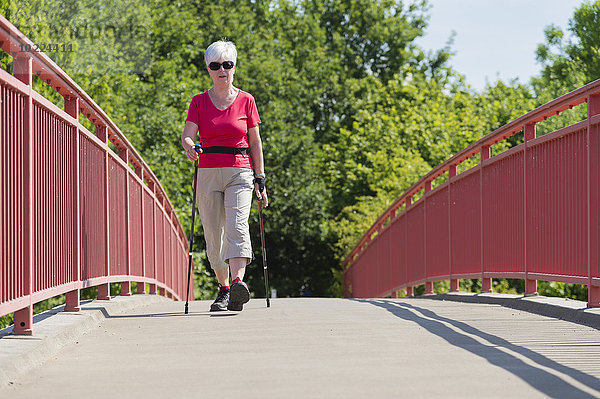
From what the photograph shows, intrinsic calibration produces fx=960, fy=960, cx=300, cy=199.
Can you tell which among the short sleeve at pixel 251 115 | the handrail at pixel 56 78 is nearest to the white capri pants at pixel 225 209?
the short sleeve at pixel 251 115

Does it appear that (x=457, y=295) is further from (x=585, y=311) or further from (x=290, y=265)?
(x=290, y=265)

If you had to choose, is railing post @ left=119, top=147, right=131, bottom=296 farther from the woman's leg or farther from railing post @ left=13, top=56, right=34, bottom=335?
railing post @ left=13, top=56, right=34, bottom=335

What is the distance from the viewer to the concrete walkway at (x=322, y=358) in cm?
383

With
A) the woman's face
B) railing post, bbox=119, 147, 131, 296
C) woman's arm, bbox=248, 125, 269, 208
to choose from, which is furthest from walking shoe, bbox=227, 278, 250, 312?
railing post, bbox=119, 147, 131, 296

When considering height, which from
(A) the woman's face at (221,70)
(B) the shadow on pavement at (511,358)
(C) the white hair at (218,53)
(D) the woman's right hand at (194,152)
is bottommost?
(B) the shadow on pavement at (511,358)

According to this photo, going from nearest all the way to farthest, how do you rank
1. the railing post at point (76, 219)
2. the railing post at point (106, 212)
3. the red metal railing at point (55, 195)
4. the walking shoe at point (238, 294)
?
the red metal railing at point (55, 195) → the railing post at point (76, 219) → the walking shoe at point (238, 294) → the railing post at point (106, 212)

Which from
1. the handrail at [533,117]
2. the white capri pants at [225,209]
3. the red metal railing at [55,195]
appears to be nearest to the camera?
the red metal railing at [55,195]

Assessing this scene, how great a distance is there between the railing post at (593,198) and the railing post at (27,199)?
363 centimetres

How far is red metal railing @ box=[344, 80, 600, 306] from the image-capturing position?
6555mm

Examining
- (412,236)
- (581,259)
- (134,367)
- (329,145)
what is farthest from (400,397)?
(329,145)

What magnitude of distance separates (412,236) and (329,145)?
86.3 feet

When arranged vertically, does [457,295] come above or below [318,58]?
below

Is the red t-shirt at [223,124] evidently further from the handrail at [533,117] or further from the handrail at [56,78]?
the handrail at [533,117]

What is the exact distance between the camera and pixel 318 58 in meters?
41.5
